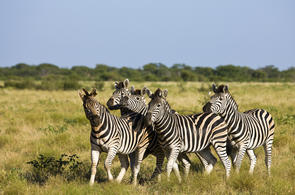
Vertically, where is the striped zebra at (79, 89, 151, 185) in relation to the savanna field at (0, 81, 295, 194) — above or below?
above

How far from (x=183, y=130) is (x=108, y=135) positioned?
1417 millimetres

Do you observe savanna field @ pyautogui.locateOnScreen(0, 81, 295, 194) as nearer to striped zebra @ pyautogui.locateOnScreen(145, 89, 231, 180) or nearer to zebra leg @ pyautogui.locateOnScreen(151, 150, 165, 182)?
zebra leg @ pyautogui.locateOnScreen(151, 150, 165, 182)

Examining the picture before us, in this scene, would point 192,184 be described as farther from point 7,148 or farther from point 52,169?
point 7,148

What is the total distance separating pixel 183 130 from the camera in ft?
21.1

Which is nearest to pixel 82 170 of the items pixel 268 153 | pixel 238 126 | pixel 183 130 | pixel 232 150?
pixel 183 130

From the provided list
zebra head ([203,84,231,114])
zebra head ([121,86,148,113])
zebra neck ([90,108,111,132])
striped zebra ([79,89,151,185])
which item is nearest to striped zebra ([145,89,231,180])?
zebra head ([203,84,231,114])

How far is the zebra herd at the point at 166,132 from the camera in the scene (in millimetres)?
5910

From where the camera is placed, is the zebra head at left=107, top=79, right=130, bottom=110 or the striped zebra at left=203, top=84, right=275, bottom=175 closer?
the striped zebra at left=203, top=84, right=275, bottom=175

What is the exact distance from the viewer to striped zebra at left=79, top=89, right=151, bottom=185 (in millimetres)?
5766

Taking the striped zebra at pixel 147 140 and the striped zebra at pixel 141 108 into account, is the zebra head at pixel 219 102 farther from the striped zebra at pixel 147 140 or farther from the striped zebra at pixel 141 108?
the striped zebra at pixel 147 140

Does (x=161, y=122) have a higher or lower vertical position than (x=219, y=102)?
lower

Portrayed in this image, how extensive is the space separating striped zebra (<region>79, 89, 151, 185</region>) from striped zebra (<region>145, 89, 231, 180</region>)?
0.49 m

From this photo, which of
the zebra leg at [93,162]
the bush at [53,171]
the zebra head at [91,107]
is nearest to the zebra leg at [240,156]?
the zebra leg at [93,162]

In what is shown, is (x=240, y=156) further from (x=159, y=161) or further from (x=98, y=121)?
(x=98, y=121)
